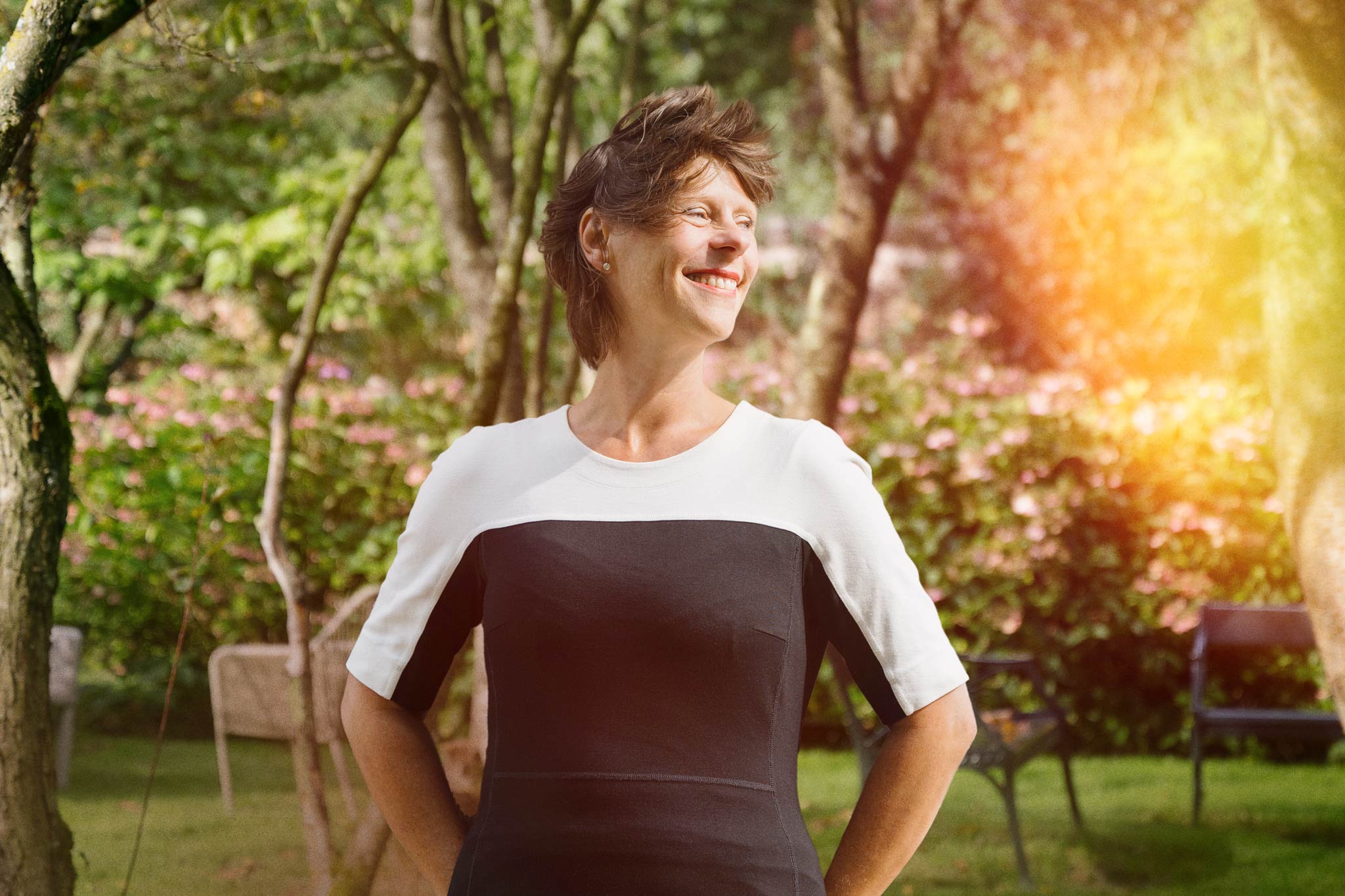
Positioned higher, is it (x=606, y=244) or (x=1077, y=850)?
(x=606, y=244)

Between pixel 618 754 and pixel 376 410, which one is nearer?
pixel 618 754

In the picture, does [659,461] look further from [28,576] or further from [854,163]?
[854,163]

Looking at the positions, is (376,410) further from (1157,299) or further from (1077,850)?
(1157,299)

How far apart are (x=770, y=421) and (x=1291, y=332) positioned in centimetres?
214

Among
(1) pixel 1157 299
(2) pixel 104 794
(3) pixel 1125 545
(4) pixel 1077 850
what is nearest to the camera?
(4) pixel 1077 850

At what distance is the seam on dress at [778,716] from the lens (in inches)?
54.4

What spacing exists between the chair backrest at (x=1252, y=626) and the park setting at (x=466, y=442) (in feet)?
0.06

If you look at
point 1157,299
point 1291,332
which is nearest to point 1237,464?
point 1291,332

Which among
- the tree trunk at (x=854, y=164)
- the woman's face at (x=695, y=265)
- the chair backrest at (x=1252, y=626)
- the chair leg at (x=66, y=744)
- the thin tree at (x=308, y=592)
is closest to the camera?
the woman's face at (x=695, y=265)

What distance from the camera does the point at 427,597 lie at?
1.53 m

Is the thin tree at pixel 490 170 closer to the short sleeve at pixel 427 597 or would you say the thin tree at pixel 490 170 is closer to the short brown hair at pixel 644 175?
the short sleeve at pixel 427 597

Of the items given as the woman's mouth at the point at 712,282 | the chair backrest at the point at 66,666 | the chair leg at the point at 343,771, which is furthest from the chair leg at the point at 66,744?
the woman's mouth at the point at 712,282

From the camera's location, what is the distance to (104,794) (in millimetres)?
5863

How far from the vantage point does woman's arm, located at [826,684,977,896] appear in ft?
4.72
